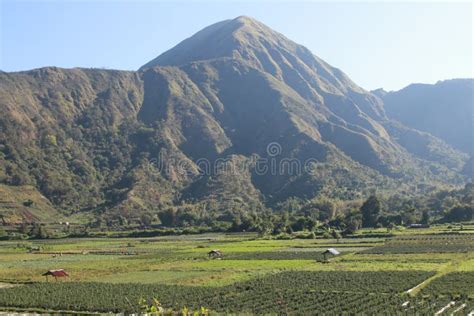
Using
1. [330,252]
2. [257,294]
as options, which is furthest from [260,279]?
[330,252]

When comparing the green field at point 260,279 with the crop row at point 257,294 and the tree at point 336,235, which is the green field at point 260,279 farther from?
the tree at point 336,235

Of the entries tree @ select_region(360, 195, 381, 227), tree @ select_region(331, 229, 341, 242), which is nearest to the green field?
tree @ select_region(331, 229, 341, 242)

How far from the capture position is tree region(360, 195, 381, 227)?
139125 mm

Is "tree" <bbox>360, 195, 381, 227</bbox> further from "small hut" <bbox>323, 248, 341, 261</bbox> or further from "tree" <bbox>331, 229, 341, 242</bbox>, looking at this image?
"small hut" <bbox>323, 248, 341, 261</bbox>

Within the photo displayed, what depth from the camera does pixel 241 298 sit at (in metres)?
43.3

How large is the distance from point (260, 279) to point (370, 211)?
91327mm

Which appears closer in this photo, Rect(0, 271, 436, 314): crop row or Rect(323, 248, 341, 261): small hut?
Rect(0, 271, 436, 314): crop row

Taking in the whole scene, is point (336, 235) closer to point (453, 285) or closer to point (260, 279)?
point (260, 279)

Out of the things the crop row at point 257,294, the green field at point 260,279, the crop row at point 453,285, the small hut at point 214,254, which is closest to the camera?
the crop row at point 257,294

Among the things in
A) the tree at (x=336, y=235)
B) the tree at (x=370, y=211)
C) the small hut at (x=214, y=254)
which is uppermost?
the tree at (x=370, y=211)

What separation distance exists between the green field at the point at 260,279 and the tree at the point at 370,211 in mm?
42279

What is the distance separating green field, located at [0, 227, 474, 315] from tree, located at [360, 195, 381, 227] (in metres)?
42.3

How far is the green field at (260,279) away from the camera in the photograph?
40938 millimetres

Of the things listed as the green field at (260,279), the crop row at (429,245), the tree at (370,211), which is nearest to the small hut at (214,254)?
the green field at (260,279)
